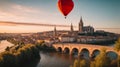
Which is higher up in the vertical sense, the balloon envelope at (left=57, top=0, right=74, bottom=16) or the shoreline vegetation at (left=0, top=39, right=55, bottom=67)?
the balloon envelope at (left=57, top=0, right=74, bottom=16)

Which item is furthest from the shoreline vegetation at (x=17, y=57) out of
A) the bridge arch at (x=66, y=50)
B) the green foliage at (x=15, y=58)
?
the bridge arch at (x=66, y=50)

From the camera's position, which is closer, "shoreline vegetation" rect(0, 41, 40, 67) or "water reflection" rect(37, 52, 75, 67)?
"shoreline vegetation" rect(0, 41, 40, 67)

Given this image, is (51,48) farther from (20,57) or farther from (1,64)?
(1,64)

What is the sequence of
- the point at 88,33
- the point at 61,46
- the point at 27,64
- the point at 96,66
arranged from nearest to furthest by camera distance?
the point at 96,66
the point at 27,64
the point at 61,46
the point at 88,33

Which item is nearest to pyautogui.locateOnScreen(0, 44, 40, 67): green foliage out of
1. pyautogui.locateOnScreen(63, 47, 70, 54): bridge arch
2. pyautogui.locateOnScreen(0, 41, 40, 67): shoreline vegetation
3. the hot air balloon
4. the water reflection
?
pyautogui.locateOnScreen(0, 41, 40, 67): shoreline vegetation

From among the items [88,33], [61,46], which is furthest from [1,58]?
[88,33]

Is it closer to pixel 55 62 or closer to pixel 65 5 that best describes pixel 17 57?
pixel 55 62

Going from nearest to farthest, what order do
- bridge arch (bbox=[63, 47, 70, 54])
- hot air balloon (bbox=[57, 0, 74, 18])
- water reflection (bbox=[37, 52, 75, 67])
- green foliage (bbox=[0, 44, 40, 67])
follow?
hot air balloon (bbox=[57, 0, 74, 18]), green foliage (bbox=[0, 44, 40, 67]), water reflection (bbox=[37, 52, 75, 67]), bridge arch (bbox=[63, 47, 70, 54])

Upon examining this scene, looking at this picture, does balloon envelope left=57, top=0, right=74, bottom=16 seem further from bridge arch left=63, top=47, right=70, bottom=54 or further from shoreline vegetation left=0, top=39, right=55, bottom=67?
bridge arch left=63, top=47, right=70, bottom=54
